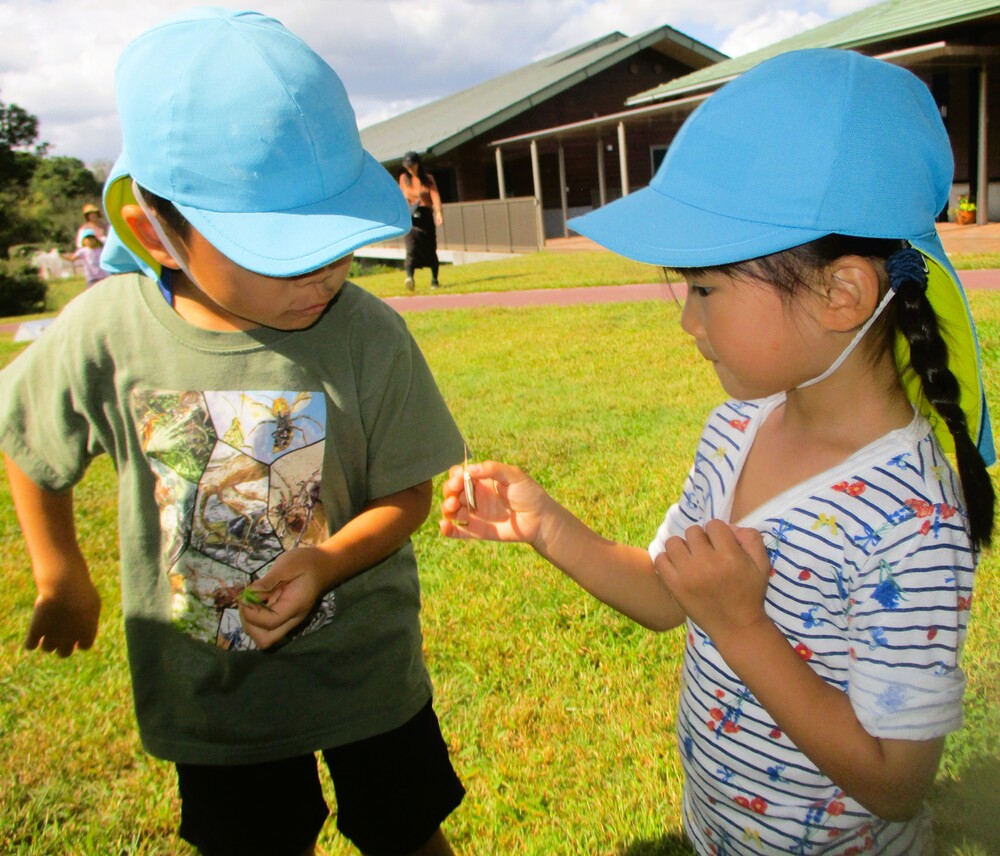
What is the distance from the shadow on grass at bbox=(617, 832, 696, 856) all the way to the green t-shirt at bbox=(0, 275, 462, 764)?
2.63 ft

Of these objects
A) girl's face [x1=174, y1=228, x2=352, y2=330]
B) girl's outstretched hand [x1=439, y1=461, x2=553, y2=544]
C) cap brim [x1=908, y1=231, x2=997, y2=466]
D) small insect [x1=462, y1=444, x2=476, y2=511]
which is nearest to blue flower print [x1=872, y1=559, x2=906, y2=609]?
cap brim [x1=908, y1=231, x2=997, y2=466]

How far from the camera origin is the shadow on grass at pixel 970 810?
2064 millimetres

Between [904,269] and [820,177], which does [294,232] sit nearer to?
[820,177]

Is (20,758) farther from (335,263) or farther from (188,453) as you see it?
(335,263)

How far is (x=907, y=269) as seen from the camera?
1.24 m

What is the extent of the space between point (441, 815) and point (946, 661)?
3.56 ft

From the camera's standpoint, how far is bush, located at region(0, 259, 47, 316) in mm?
21109

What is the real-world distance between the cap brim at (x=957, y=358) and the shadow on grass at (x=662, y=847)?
1.29 metres

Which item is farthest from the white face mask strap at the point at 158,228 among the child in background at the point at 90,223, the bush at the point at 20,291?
the bush at the point at 20,291

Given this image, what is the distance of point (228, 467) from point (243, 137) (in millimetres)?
595

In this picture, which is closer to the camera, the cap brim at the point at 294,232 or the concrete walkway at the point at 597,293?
the cap brim at the point at 294,232

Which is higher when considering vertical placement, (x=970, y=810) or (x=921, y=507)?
(x=921, y=507)

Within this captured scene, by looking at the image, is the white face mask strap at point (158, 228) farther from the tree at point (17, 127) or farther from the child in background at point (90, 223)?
the tree at point (17, 127)

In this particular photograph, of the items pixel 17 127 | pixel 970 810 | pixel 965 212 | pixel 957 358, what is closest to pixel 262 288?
pixel 957 358
